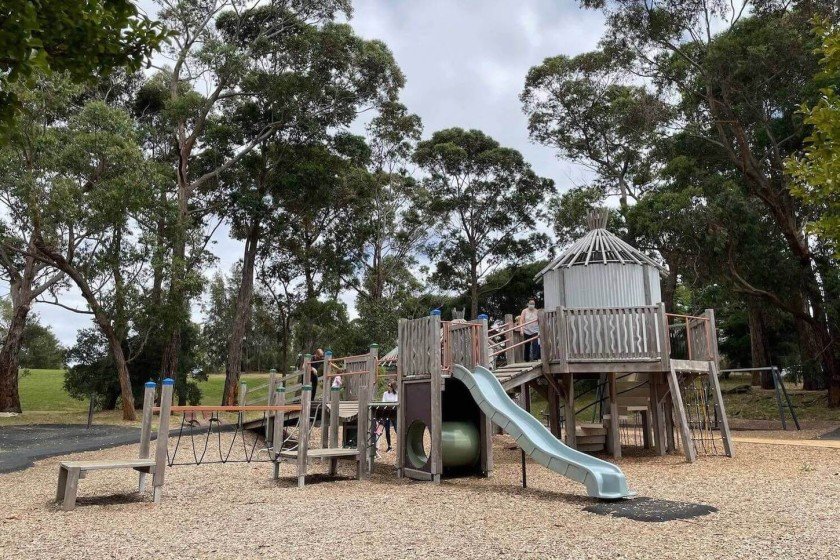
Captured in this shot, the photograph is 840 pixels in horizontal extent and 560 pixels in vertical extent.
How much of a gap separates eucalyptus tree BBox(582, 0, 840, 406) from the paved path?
807 inches

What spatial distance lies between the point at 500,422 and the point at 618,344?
3.61m

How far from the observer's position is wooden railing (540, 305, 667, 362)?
11805 mm

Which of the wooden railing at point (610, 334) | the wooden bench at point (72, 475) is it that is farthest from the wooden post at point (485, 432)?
the wooden bench at point (72, 475)

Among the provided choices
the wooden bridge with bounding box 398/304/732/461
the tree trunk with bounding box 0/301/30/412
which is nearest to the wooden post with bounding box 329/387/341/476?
the wooden bridge with bounding box 398/304/732/461

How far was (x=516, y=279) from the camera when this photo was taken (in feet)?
127

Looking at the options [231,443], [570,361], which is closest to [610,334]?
[570,361]

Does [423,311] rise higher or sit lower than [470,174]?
lower

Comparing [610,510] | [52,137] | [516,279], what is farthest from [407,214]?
[610,510]

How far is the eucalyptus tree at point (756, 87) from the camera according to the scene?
21.0 meters

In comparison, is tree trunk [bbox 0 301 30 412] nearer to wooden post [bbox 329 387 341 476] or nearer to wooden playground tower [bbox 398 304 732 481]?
wooden post [bbox 329 387 341 476]

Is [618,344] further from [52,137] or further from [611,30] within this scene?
[52,137]

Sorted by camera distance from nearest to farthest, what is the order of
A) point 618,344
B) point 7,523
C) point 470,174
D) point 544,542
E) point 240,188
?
point 544,542 → point 7,523 → point 618,344 → point 240,188 → point 470,174

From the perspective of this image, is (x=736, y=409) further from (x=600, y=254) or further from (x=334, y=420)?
(x=334, y=420)

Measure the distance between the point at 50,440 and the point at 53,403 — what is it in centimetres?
2249
